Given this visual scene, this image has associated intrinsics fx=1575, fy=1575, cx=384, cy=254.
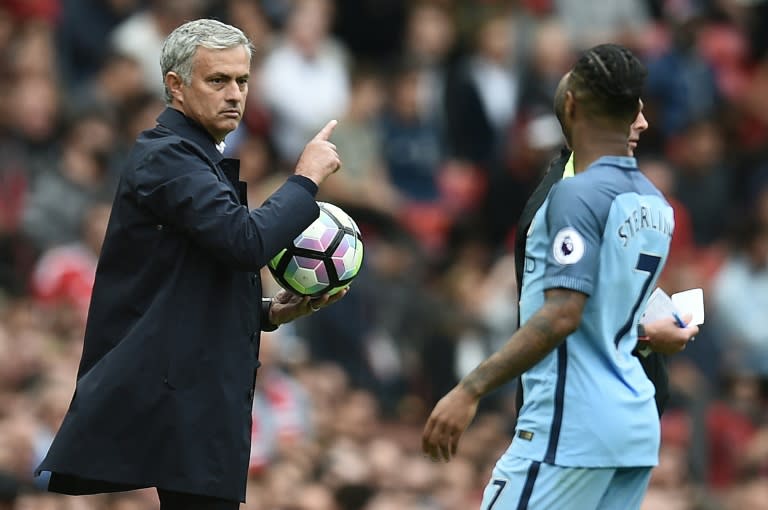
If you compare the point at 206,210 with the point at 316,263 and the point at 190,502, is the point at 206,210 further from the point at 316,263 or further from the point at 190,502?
the point at 190,502

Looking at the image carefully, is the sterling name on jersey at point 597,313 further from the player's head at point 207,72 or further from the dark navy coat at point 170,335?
the player's head at point 207,72

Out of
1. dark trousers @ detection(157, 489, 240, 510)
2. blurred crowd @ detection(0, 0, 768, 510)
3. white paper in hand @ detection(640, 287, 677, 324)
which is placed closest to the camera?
dark trousers @ detection(157, 489, 240, 510)


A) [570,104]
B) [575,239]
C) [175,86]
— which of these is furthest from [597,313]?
[175,86]

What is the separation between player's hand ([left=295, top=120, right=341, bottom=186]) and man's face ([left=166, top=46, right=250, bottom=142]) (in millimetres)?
270

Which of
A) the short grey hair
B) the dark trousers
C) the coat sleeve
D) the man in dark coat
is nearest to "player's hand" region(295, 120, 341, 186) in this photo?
the man in dark coat

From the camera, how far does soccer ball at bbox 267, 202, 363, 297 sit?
546 cm

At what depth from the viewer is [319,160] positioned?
17.4ft

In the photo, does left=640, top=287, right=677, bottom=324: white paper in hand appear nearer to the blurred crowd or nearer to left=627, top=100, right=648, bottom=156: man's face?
left=627, top=100, right=648, bottom=156: man's face

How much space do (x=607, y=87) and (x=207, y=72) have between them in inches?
51.6

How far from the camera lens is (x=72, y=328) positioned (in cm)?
979

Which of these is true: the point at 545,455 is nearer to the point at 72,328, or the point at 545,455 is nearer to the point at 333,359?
the point at 72,328

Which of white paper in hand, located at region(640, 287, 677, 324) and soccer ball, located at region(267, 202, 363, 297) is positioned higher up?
soccer ball, located at region(267, 202, 363, 297)

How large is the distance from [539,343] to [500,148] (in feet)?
31.7

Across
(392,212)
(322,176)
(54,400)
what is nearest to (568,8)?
(392,212)
